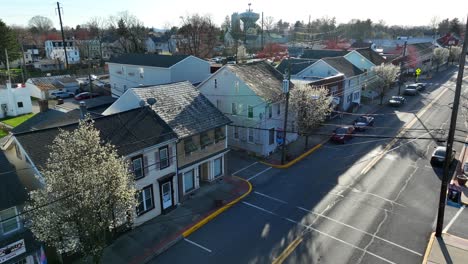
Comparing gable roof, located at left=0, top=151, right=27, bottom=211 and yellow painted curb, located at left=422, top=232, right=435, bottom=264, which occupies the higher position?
gable roof, located at left=0, top=151, right=27, bottom=211

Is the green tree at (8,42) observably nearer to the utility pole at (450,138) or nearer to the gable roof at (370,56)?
the gable roof at (370,56)

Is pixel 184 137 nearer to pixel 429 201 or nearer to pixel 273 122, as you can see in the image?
pixel 273 122

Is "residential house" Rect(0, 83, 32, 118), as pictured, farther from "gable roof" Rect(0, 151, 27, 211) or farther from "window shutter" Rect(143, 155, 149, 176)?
"window shutter" Rect(143, 155, 149, 176)

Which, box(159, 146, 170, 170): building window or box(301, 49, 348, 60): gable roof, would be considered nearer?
box(159, 146, 170, 170): building window

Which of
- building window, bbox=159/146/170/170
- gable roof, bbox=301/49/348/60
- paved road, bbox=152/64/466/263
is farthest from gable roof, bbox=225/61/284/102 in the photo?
gable roof, bbox=301/49/348/60

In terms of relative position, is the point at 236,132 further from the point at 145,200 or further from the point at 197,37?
the point at 197,37

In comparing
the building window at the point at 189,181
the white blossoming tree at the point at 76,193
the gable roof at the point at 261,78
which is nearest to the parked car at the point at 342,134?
the gable roof at the point at 261,78
